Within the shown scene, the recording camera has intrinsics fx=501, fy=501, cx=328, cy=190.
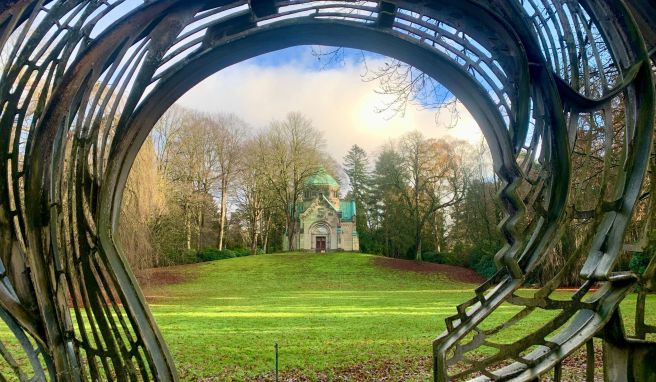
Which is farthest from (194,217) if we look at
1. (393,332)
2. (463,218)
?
(393,332)

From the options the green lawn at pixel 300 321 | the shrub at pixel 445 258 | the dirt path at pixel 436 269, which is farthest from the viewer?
the shrub at pixel 445 258

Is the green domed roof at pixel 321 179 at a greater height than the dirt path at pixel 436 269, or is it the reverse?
the green domed roof at pixel 321 179

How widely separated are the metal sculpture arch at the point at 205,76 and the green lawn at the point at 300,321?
4.93m

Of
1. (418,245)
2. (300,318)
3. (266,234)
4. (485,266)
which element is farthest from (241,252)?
(300,318)

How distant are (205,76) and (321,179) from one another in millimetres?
49881

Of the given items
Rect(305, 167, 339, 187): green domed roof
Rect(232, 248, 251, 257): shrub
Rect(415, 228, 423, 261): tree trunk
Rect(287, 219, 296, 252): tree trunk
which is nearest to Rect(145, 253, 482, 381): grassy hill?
Rect(415, 228, 423, 261): tree trunk

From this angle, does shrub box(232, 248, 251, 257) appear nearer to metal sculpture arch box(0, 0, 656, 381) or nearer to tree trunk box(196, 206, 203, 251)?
tree trunk box(196, 206, 203, 251)

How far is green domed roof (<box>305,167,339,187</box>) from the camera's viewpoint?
50312 millimetres

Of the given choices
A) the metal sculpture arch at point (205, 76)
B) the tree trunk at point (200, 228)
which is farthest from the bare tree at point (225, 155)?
the metal sculpture arch at point (205, 76)

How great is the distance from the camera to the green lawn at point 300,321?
31.9ft

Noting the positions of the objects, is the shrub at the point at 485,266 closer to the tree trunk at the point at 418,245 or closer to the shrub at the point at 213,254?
the tree trunk at the point at 418,245

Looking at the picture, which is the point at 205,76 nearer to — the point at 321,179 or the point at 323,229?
the point at 323,229

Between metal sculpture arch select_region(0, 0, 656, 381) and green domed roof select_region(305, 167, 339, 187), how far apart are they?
43.8 meters

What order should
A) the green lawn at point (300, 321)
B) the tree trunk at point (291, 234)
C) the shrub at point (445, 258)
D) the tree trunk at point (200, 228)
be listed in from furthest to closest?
the tree trunk at point (291, 234) < the tree trunk at point (200, 228) < the shrub at point (445, 258) < the green lawn at point (300, 321)
